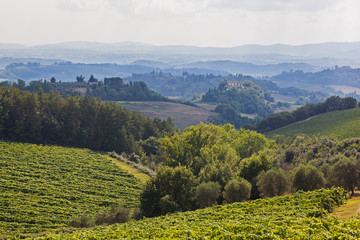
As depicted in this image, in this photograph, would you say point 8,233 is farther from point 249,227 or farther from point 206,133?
point 206,133

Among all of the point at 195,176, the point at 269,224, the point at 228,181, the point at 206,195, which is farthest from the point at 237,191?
the point at 269,224

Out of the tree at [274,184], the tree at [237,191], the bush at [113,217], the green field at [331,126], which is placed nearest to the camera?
the bush at [113,217]

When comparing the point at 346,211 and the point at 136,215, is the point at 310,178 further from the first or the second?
the point at 136,215

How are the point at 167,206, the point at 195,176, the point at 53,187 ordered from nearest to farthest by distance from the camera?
the point at 167,206 → the point at 53,187 → the point at 195,176

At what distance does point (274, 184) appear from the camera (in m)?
44.6

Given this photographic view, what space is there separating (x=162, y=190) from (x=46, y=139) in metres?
52.7

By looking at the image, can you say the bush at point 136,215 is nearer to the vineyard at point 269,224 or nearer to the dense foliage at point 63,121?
the vineyard at point 269,224

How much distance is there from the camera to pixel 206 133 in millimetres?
73312

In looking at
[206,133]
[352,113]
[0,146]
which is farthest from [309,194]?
[352,113]

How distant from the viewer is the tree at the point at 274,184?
44.6 meters

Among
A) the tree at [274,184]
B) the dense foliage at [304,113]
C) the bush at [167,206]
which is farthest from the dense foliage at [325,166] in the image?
the dense foliage at [304,113]

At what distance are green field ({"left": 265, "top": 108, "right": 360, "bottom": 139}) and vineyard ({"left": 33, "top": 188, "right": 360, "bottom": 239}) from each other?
68538mm

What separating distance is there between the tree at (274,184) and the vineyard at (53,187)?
820 inches

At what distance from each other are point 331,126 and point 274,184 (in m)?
87.1
